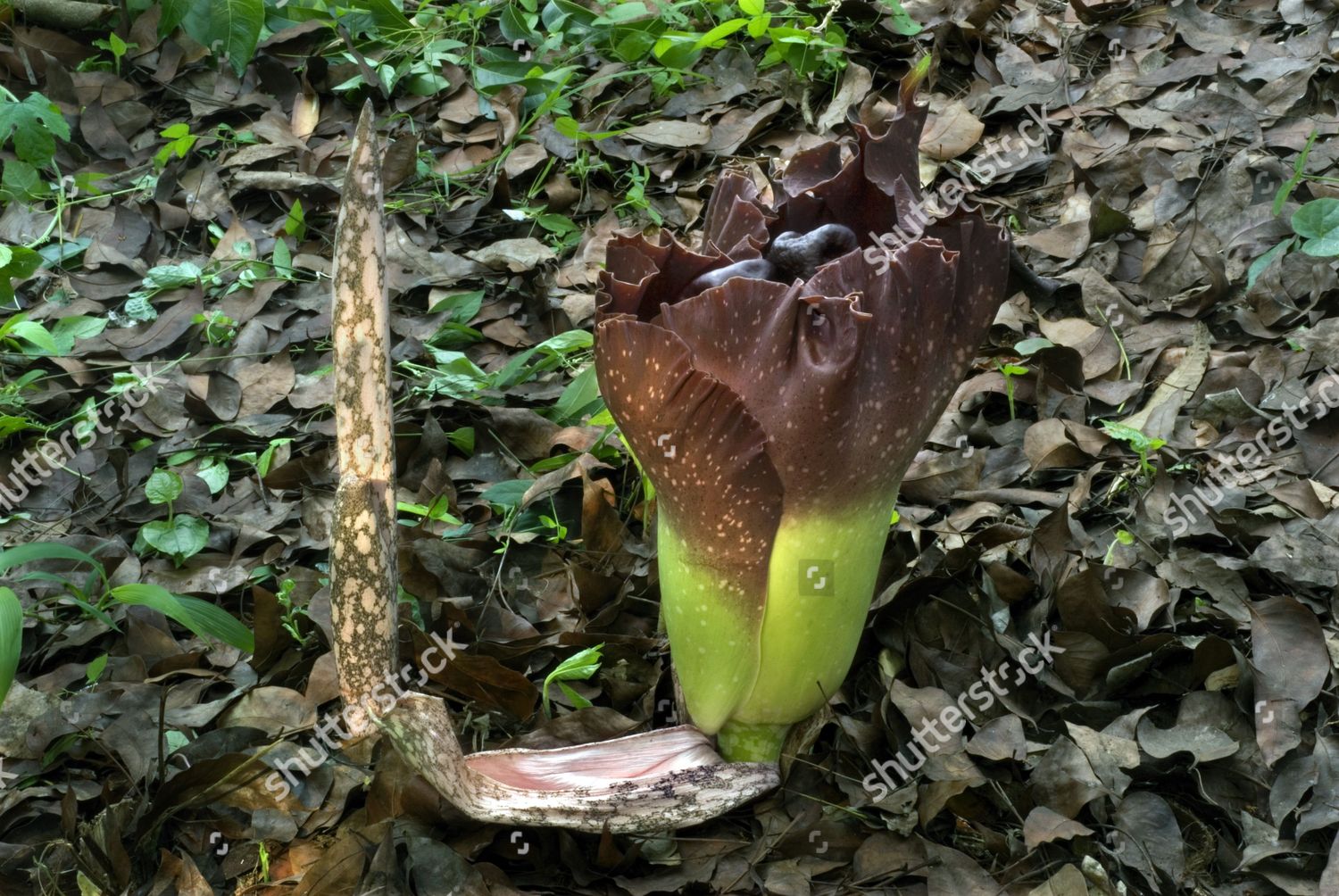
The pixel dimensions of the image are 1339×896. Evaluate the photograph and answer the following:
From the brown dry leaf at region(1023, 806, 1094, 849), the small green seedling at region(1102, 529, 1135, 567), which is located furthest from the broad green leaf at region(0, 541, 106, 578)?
the small green seedling at region(1102, 529, 1135, 567)

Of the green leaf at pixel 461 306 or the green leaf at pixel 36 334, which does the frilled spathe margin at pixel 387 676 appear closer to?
the green leaf at pixel 461 306

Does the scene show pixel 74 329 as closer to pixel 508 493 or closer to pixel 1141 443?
pixel 508 493

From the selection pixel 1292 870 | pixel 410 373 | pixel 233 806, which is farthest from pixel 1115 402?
pixel 233 806

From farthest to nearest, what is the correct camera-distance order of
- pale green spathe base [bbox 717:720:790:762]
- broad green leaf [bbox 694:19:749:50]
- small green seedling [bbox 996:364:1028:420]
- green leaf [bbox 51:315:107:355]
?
broad green leaf [bbox 694:19:749:50] < green leaf [bbox 51:315:107:355] < small green seedling [bbox 996:364:1028:420] < pale green spathe base [bbox 717:720:790:762]

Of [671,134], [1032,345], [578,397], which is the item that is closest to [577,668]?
[578,397]

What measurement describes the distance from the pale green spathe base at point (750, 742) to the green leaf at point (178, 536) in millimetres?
1002

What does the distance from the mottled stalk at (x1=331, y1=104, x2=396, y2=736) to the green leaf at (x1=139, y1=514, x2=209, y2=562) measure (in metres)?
0.63

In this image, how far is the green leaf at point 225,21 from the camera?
317cm

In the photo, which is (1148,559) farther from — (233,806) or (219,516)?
(219,516)

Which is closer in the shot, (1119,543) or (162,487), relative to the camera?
(1119,543)

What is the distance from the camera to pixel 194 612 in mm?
1845

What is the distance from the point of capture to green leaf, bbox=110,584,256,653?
5.95ft

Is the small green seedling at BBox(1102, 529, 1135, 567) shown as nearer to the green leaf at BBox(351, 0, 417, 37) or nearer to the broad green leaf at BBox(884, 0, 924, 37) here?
the broad green leaf at BBox(884, 0, 924, 37)

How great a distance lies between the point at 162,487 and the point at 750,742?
3.76 ft
